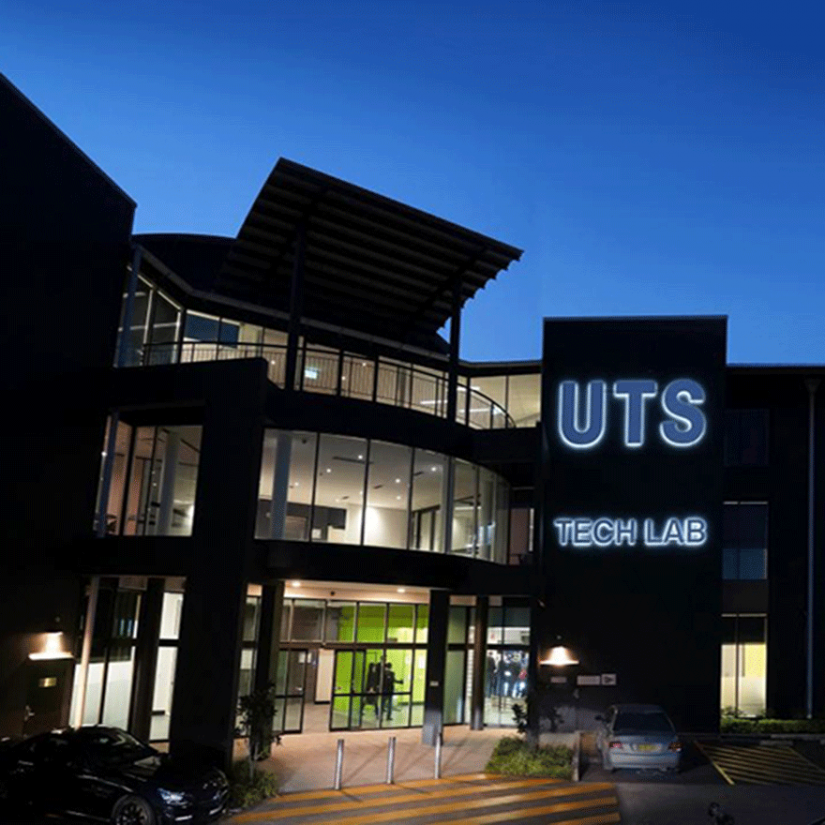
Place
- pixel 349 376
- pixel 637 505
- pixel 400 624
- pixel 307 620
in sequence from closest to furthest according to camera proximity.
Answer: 1. pixel 307 620
2. pixel 349 376
3. pixel 400 624
4. pixel 637 505

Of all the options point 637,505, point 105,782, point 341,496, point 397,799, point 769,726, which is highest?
point 637,505

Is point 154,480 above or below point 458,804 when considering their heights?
above

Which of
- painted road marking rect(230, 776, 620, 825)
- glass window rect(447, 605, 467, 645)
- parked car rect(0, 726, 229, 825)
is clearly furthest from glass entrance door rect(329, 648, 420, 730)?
parked car rect(0, 726, 229, 825)

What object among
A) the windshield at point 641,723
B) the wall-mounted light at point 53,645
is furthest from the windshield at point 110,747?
the windshield at point 641,723

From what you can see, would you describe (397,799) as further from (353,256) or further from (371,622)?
(353,256)

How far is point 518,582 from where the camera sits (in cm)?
2328

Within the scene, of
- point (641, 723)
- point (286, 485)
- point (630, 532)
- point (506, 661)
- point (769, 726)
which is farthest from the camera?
point (506, 661)

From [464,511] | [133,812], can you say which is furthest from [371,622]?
[133,812]

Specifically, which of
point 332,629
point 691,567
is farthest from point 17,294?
point 691,567

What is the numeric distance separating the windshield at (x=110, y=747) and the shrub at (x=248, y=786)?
1.63m

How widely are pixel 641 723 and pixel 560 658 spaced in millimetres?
5312

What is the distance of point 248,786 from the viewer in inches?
653

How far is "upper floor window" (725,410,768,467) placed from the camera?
2886 cm

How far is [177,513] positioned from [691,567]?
45.8 feet
